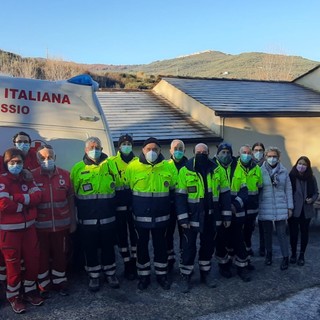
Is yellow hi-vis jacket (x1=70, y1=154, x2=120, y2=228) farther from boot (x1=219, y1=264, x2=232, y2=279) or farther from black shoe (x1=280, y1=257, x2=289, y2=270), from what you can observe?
black shoe (x1=280, y1=257, x2=289, y2=270)

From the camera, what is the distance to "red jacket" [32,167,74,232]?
442 cm

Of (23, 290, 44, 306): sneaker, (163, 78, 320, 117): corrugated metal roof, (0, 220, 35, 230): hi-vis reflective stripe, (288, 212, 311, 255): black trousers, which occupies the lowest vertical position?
(23, 290, 44, 306): sneaker

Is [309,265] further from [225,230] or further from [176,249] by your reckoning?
[176,249]

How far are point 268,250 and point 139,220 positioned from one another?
2.38 meters

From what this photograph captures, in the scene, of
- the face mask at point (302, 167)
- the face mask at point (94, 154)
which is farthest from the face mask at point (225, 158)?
the face mask at point (94, 154)

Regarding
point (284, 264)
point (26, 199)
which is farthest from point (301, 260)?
point (26, 199)

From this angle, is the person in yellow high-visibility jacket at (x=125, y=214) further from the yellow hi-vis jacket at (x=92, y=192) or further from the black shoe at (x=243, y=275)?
the black shoe at (x=243, y=275)

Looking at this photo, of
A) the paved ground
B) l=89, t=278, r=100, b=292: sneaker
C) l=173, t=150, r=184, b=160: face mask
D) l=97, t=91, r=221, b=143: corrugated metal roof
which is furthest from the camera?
l=97, t=91, r=221, b=143: corrugated metal roof

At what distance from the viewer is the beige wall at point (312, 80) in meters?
16.4

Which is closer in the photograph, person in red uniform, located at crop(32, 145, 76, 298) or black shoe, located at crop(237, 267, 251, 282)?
person in red uniform, located at crop(32, 145, 76, 298)

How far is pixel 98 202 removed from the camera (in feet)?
15.2

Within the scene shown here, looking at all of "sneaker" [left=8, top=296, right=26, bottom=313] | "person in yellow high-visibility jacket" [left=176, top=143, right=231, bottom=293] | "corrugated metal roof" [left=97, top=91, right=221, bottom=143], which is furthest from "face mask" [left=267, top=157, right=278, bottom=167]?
"corrugated metal roof" [left=97, top=91, right=221, bottom=143]

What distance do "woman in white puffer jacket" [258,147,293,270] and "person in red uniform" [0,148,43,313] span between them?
3309 millimetres

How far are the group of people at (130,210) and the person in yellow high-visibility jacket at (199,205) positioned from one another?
13 millimetres
